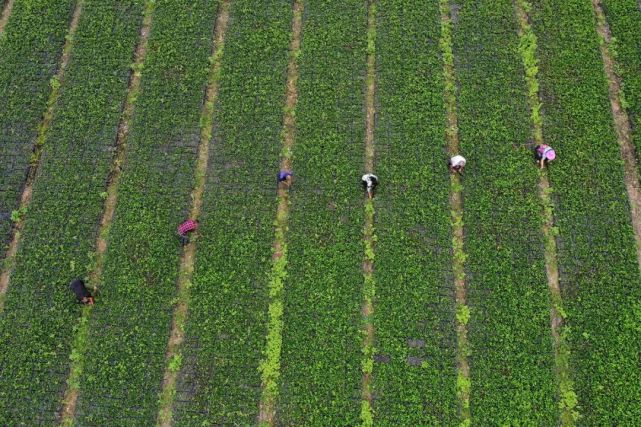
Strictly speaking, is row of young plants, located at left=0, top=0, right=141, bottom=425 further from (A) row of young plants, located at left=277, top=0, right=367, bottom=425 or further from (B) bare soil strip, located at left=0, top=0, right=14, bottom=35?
(A) row of young plants, located at left=277, top=0, right=367, bottom=425

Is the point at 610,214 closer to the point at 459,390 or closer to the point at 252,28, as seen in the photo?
the point at 459,390

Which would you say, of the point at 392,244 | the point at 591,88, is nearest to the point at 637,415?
the point at 392,244

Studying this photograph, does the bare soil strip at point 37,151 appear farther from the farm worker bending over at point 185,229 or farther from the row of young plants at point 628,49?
the row of young plants at point 628,49

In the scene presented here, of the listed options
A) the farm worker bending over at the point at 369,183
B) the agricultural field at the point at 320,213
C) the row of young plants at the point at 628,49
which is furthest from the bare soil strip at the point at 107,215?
the row of young plants at the point at 628,49

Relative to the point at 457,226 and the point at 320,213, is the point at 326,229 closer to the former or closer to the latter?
the point at 320,213

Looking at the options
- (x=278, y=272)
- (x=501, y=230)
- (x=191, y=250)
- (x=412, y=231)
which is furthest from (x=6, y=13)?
(x=501, y=230)

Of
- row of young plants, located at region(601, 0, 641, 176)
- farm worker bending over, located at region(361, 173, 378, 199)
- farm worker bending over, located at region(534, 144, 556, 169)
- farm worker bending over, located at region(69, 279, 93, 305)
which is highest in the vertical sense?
row of young plants, located at region(601, 0, 641, 176)

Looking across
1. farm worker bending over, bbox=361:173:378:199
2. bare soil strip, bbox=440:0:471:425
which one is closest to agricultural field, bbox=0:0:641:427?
bare soil strip, bbox=440:0:471:425

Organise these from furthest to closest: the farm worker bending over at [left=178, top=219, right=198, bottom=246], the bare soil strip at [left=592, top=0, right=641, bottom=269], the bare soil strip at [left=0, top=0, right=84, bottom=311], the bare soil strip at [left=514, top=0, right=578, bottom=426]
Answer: the bare soil strip at [left=592, top=0, right=641, bottom=269] → the bare soil strip at [left=0, top=0, right=84, bottom=311] → the farm worker bending over at [left=178, top=219, right=198, bottom=246] → the bare soil strip at [left=514, top=0, right=578, bottom=426]
